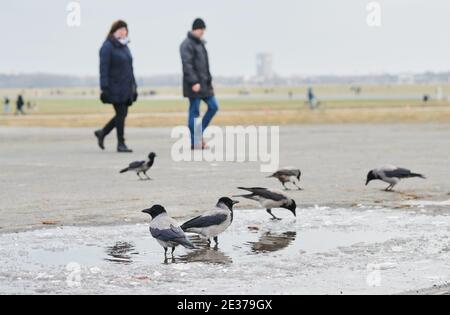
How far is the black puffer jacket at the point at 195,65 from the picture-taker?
2000 centimetres

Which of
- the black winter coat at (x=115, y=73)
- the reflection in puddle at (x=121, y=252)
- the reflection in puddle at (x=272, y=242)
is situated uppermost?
the black winter coat at (x=115, y=73)

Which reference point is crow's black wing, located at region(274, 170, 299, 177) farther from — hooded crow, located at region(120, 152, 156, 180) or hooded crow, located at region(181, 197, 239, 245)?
hooded crow, located at region(181, 197, 239, 245)

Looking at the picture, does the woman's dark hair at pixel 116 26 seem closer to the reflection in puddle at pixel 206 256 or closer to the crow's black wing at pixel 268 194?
the crow's black wing at pixel 268 194

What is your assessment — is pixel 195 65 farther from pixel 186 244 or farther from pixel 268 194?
pixel 186 244

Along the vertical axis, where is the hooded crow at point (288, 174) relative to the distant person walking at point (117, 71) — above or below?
below

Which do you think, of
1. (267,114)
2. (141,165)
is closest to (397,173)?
(141,165)

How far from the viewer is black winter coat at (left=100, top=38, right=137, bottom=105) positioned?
19.4m

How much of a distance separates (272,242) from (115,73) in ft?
36.8

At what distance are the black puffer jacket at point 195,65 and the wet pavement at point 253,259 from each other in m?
9.59

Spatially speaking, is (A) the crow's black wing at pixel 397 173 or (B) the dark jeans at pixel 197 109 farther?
(B) the dark jeans at pixel 197 109

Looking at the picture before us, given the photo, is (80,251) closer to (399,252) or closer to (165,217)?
(165,217)

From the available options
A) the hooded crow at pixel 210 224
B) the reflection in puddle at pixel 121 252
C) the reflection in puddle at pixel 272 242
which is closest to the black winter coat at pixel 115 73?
the reflection in puddle at pixel 272 242
